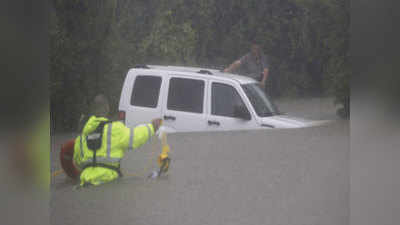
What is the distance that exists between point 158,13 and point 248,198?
139cm

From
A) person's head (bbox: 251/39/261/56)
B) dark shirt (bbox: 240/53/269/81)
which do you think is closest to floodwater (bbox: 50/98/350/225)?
dark shirt (bbox: 240/53/269/81)

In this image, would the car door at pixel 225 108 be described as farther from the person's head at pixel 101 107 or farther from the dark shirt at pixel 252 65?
the person's head at pixel 101 107

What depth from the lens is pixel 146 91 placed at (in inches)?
164

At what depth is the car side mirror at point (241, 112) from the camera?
13.8ft

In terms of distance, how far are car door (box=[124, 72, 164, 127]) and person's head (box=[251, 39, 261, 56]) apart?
65 centimetres

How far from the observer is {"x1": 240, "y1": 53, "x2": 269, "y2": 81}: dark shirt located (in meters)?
4.21

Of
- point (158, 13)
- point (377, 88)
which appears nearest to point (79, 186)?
point (158, 13)

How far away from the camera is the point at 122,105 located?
4.12 m

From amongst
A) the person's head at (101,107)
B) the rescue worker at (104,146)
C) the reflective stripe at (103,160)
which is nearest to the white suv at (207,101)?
the rescue worker at (104,146)

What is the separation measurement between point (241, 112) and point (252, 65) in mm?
325

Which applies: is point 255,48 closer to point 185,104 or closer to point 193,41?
point 193,41

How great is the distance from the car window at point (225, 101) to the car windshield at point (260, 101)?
74 millimetres

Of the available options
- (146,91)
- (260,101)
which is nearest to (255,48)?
(260,101)

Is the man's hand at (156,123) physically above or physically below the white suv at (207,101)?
below
